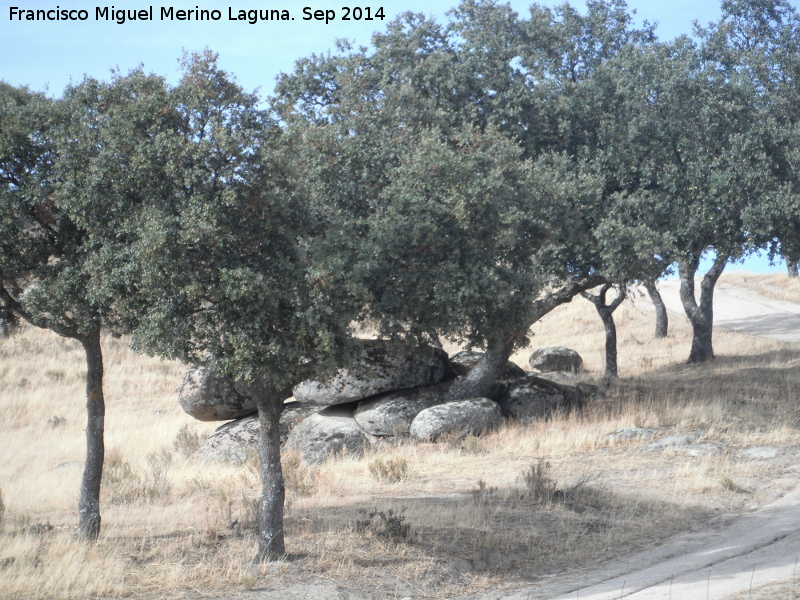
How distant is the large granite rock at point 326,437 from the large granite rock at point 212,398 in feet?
6.29

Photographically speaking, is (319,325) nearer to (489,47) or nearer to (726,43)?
(489,47)

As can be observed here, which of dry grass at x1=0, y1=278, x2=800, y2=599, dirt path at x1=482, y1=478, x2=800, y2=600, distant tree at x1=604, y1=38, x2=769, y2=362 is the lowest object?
dirt path at x1=482, y1=478, x2=800, y2=600

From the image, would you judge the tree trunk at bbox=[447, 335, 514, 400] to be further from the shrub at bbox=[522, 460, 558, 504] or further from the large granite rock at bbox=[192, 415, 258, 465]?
the shrub at bbox=[522, 460, 558, 504]

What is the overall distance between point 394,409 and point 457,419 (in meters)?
1.74

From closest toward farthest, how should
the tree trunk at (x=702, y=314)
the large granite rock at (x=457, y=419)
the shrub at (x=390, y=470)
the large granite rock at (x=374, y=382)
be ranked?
the shrub at (x=390, y=470)
the large granite rock at (x=457, y=419)
the large granite rock at (x=374, y=382)
the tree trunk at (x=702, y=314)

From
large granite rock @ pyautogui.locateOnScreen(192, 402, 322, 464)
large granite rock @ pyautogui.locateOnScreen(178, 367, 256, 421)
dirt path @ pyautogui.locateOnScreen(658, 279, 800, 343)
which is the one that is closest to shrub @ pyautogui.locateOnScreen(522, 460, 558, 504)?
large granite rock @ pyautogui.locateOnScreen(192, 402, 322, 464)

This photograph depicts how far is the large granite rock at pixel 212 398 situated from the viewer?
20609 mm

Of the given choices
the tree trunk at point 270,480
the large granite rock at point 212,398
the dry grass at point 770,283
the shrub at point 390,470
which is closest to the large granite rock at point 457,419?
the shrub at point 390,470

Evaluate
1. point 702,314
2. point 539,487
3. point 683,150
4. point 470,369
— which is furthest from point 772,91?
point 539,487

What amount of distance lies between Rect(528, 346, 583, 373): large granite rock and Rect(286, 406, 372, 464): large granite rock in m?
12.3

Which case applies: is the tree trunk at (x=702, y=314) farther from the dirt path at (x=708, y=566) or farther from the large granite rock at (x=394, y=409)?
the dirt path at (x=708, y=566)

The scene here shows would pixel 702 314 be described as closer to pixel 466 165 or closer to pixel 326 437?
pixel 326 437

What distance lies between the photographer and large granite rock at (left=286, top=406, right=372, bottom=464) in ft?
60.4

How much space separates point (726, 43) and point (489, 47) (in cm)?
901
